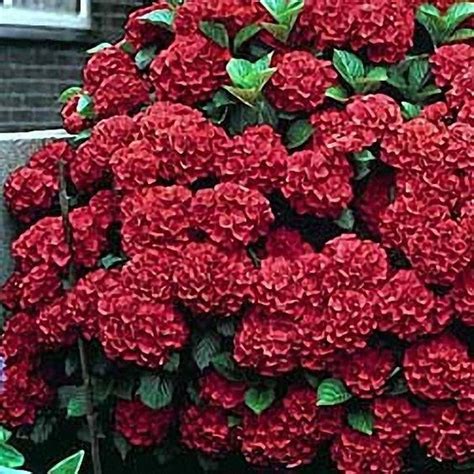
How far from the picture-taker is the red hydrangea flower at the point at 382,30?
3760 millimetres

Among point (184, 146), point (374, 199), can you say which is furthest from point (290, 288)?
point (184, 146)

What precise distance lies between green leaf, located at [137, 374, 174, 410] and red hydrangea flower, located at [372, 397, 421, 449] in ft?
1.75

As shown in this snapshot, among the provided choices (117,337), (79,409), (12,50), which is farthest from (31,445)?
(12,50)

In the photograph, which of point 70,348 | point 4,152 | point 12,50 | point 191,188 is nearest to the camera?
point 191,188

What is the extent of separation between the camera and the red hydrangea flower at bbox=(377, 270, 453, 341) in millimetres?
3455

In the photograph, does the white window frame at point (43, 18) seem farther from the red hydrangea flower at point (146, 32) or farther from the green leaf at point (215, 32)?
the green leaf at point (215, 32)

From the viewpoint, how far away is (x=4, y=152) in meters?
4.26

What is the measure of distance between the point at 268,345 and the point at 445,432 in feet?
1.63

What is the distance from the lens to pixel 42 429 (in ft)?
13.3

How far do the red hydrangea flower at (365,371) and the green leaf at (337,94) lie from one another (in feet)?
2.23

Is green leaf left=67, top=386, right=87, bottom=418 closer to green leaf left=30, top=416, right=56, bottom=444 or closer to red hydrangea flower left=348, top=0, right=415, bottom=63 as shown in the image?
green leaf left=30, top=416, right=56, bottom=444

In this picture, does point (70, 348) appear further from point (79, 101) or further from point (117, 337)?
point (79, 101)

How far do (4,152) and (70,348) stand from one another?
69cm

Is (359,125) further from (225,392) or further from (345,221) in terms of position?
(225,392)
